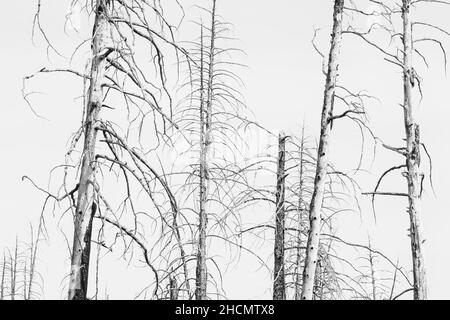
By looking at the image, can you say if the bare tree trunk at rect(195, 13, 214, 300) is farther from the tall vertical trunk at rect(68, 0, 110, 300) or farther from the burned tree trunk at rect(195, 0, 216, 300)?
the tall vertical trunk at rect(68, 0, 110, 300)

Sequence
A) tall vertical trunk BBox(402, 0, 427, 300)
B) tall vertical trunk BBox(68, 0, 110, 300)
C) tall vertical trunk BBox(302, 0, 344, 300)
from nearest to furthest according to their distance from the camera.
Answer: tall vertical trunk BBox(68, 0, 110, 300)
tall vertical trunk BBox(302, 0, 344, 300)
tall vertical trunk BBox(402, 0, 427, 300)

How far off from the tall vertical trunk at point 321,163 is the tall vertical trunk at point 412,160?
83.6 inches

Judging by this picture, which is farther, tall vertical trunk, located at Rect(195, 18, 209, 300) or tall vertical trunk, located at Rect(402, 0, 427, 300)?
tall vertical trunk, located at Rect(195, 18, 209, 300)

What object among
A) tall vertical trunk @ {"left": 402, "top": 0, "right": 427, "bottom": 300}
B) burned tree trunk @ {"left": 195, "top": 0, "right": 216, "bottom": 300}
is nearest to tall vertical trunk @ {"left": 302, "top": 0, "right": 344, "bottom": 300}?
tall vertical trunk @ {"left": 402, "top": 0, "right": 427, "bottom": 300}

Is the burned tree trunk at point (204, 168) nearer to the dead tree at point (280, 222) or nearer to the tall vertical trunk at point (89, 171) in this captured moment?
the dead tree at point (280, 222)

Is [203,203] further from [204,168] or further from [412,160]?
[412,160]

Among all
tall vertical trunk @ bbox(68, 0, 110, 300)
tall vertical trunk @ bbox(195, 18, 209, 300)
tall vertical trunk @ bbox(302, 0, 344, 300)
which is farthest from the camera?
tall vertical trunk @ bbox(195, 18, 209, 300)

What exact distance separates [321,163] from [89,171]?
5.16 m

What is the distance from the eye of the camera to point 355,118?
400 inches

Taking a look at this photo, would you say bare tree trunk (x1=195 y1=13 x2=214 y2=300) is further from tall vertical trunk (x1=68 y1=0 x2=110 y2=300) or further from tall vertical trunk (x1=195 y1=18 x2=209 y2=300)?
tall vertical trunk (x1=68 y1=0 x2=110 y2=300)

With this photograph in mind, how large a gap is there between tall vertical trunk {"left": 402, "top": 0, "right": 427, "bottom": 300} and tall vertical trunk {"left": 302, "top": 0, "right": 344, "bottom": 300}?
6.96 ft

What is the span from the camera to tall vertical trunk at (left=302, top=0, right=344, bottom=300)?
1001 centimetres
